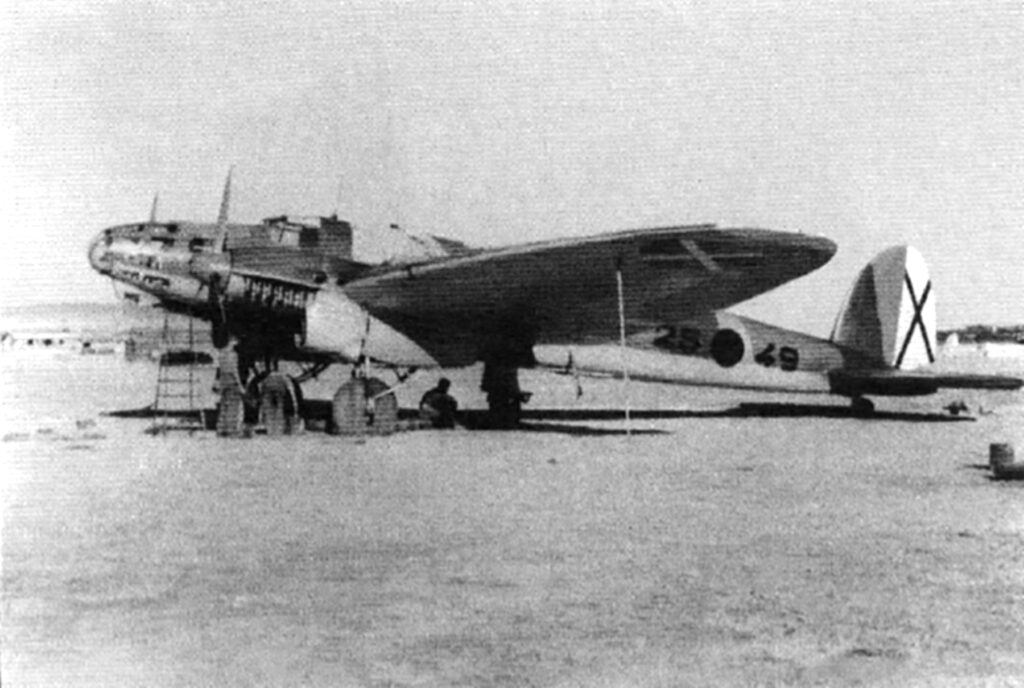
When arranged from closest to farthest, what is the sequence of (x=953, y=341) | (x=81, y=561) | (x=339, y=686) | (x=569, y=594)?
(x=339, y=686) < (x=569, y=594) < (x=81, y=561) < (x=953, y=341)

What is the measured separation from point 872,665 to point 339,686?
7.12ft

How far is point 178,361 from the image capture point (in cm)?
4831

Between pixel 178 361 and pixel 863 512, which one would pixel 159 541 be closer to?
pixel 863 512

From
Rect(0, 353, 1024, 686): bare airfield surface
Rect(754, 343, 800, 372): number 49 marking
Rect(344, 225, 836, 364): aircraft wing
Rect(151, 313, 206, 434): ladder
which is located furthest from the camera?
Rect(754, 343, 800, 372): number 49 marking

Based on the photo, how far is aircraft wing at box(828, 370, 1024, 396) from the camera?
17.4 metres

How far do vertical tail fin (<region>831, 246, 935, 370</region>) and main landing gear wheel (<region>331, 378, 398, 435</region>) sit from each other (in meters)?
9.25

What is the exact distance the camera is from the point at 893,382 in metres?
18.4

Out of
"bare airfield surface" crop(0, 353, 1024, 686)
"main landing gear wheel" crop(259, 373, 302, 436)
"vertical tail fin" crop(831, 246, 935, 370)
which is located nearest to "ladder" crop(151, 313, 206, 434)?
"main landing gear wheel" crop(259, 373, 302, 436)

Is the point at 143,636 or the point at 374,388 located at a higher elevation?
the point at 374,388

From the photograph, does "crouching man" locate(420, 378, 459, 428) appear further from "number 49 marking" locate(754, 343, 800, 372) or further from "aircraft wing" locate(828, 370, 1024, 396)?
"aircraft wing" locate(828, 370, 1024, 396)

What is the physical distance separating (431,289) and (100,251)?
439 cm

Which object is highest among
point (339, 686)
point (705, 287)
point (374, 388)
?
point (705, 287)

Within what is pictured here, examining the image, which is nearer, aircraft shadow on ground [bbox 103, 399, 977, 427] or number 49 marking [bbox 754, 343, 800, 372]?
aircraft shadow on ground [bbox 103, 399, 977, 427]

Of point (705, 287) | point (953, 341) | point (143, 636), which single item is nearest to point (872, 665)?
point (143, 636)
